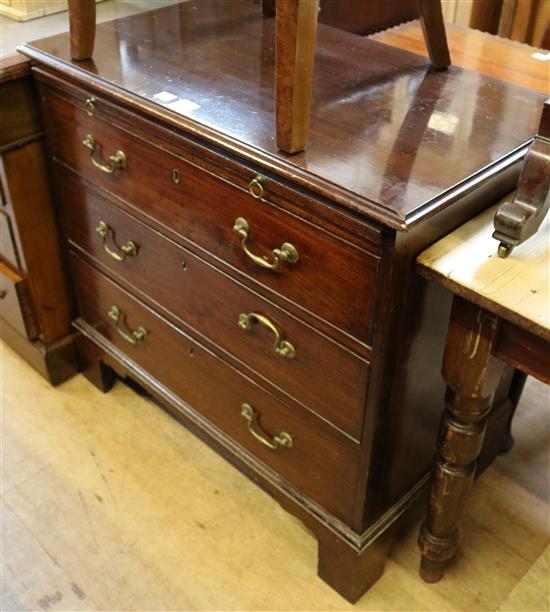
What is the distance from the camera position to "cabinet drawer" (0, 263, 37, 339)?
1.72 meters

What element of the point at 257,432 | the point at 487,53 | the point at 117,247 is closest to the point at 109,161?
the point at 117,247

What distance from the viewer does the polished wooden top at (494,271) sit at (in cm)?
93

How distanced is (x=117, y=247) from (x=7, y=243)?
33cm

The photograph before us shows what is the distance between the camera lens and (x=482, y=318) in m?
1.02

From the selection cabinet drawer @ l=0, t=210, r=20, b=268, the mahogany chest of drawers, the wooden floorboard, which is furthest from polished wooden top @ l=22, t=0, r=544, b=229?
the wooden floorboard

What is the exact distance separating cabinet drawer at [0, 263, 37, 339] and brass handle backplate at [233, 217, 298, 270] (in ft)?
2.45

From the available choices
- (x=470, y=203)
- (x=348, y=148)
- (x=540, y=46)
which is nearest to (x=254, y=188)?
(x=348, y=148)

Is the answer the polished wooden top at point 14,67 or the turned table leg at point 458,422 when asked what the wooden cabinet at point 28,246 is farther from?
the turned table leg at point 458,422

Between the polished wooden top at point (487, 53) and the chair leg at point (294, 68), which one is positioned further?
the polished wooden top at point (487, 53)

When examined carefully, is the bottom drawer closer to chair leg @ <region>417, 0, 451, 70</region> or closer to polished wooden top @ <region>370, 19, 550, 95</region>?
chair leg @ <region>417, 0, 451, 70</region>

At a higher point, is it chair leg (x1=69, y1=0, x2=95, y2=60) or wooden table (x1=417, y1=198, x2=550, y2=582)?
chair leg (x1=69, y1=0, x2=95, y2=60)

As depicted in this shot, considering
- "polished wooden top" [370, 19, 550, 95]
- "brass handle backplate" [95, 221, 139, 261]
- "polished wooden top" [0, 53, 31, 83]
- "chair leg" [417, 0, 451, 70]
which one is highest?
"chair leg" [417, 0, 451, 70]

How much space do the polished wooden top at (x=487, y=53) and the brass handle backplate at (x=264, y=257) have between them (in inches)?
27.1

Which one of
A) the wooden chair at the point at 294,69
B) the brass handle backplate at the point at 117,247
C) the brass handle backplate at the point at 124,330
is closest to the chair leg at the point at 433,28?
the wooden chair at the point at 294,69
